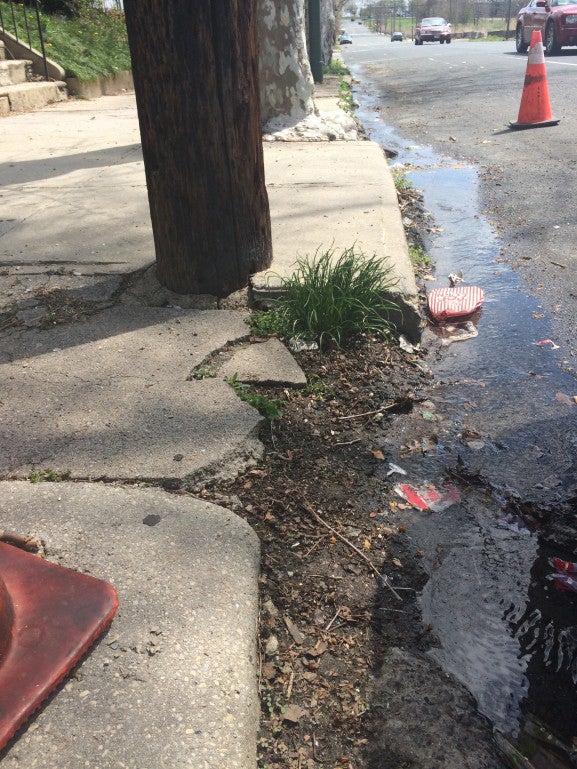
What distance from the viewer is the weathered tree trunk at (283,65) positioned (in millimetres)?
6819

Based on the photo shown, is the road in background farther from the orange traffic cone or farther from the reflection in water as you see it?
the orange traffic cone

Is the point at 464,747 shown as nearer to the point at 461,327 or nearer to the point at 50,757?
the point at 50,757

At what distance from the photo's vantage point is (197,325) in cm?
292

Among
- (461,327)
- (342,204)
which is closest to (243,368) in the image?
(461,327)

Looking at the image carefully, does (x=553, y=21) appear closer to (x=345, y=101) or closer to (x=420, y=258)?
(x=345, y=101)

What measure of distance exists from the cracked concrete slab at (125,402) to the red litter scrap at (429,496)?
0.51 m

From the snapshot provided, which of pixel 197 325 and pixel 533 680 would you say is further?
pixel 197 325

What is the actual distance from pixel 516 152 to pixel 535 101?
1720 mm

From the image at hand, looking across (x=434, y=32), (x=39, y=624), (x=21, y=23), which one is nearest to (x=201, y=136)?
(x=39, y=624)

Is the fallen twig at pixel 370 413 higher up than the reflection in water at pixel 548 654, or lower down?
higher up

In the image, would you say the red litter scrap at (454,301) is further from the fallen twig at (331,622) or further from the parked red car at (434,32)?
the parked red car at (434,32)

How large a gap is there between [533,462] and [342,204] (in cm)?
261

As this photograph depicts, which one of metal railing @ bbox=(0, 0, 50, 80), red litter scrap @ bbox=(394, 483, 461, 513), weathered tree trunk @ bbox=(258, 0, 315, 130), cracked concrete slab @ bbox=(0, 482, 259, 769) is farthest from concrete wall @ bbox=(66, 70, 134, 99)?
cracked concrete slab @ bbox=(0, 482, 259, 769)

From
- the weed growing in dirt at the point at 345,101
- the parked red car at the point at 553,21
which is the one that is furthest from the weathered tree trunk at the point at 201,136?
the parked red car at the point at 553,21
